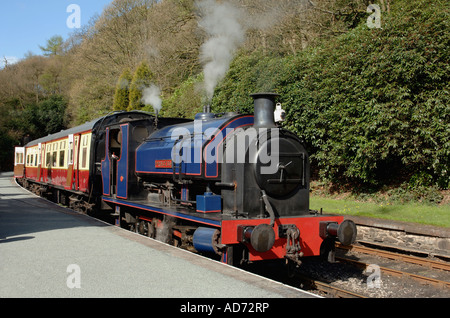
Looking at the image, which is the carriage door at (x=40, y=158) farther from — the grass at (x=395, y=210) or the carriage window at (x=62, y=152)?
the grass at (x=395, y=210)

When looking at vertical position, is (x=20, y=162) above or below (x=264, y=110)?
below

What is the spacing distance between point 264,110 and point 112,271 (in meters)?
3.40

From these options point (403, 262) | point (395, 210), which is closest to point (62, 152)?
point (395, 210)

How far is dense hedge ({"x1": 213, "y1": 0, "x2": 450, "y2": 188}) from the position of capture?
1017 cm

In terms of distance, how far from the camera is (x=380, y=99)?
1112 cm

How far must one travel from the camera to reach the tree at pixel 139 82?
2720cm

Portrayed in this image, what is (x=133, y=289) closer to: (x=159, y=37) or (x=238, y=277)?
(x=238, y=277)

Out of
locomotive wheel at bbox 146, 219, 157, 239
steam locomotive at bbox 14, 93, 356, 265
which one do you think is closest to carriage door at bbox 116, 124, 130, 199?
steam locomotive at bbox 14, 93, 356, 265

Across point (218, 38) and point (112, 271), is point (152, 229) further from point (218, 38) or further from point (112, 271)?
point (218, 38)

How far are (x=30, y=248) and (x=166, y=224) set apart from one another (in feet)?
7.83

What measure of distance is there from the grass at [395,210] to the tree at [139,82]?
17878mm

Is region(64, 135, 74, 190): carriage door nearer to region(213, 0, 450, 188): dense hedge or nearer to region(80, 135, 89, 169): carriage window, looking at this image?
region(80, 135, 89, 169): carriage window

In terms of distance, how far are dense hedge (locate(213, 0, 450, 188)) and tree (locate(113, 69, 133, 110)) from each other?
18.4 meters
